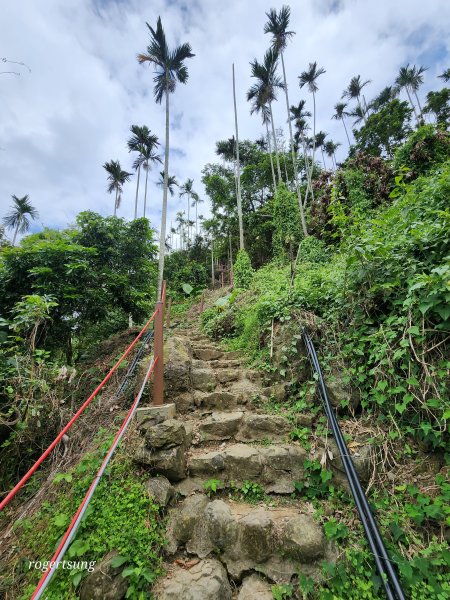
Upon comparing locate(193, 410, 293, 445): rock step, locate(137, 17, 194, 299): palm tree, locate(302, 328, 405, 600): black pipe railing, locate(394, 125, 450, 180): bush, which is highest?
locate(137, 17, 194, 299): palm tree

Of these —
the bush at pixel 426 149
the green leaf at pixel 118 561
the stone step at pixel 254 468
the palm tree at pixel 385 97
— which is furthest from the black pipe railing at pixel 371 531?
the palm tree at pixel 385 97

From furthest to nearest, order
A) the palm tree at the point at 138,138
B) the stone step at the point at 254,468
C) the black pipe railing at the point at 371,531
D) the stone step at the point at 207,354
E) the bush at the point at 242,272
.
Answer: the palm tree at the point at 138,138
the bush at the point at 242,272
the stone step at the point at 207,354
the stone step at the point at 254,468
the black pipe railing at the point at 371,531

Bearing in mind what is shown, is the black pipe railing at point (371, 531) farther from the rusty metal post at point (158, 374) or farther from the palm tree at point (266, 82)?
the palm tree at point (266, 82)

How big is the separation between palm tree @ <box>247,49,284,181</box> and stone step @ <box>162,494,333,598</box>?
16.0 meters

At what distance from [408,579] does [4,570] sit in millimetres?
2480

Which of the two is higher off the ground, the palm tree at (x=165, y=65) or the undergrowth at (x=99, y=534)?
the palm tree at (x=165, y=65)

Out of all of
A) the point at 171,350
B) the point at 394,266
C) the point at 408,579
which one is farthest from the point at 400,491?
the point at 171,350

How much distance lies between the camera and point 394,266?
238 centimetres

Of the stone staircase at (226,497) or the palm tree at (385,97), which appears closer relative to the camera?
the stone staircase at (226,497)

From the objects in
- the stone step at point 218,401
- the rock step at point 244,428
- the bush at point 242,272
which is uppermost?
the bush at point 242,272

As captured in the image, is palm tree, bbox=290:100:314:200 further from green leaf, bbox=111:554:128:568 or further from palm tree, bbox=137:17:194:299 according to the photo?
green leaf, bbox=111:554:128:568


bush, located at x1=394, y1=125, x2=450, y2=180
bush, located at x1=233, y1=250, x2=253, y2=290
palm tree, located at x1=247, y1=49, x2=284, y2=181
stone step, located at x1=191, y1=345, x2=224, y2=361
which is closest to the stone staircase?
stone step, located at x1=191, y1=345, x2=224, y2=361

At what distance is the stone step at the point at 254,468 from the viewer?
2.12 metres

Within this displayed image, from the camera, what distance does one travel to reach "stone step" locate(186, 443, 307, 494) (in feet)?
6.96
